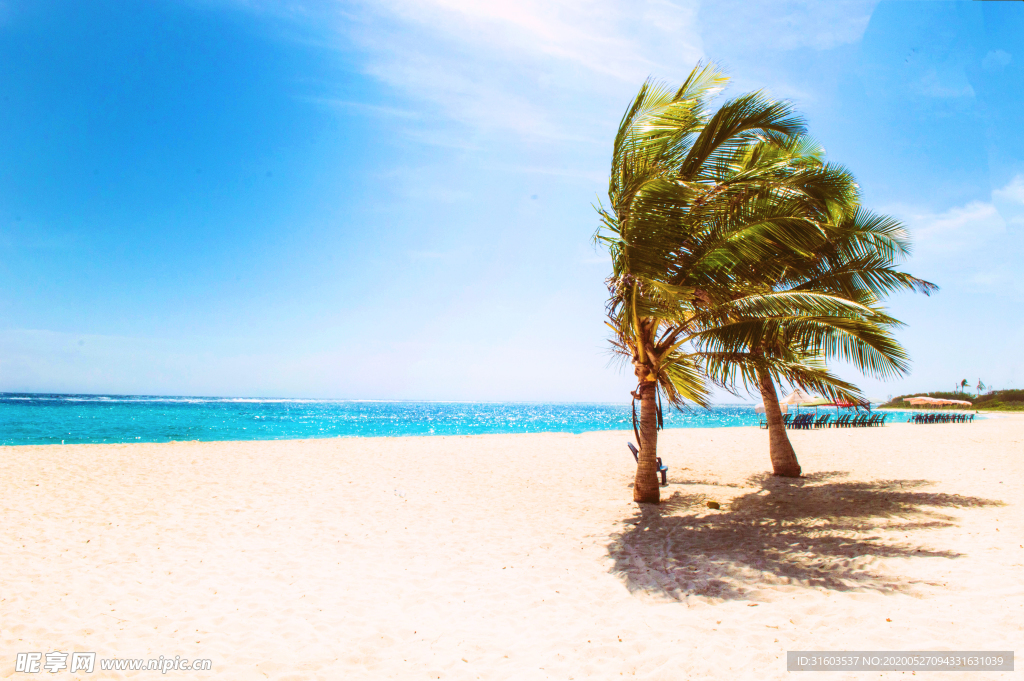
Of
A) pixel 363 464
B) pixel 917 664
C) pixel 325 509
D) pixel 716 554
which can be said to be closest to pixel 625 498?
pixel 716 554

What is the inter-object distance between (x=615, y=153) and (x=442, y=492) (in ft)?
21.3

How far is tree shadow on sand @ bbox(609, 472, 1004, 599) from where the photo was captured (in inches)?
168

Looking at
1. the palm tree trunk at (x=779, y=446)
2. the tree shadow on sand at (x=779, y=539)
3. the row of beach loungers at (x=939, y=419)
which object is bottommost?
the row of beach loungers at (x=939, y=419)

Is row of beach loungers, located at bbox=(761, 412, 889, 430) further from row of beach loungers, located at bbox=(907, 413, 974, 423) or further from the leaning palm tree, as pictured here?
the leaning palm tree

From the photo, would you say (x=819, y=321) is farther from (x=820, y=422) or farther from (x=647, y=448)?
(x=820, y=422)

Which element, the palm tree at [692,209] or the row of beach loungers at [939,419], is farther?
the row of beach loungers at [939,419]

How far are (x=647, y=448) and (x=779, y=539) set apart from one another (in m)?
2.23

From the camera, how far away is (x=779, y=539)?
18.2ft

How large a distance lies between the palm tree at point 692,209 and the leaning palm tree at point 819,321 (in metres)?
0.49

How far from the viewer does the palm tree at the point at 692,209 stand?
19.2ft

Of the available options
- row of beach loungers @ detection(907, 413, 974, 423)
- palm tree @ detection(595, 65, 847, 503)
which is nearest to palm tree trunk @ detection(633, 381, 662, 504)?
palm tree @ detection(595, 65, 847, 503)

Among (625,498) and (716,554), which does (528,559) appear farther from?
(625,498)

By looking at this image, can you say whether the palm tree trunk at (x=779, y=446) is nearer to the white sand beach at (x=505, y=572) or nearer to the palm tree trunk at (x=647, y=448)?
the white sand beach at (x=505, y=572)

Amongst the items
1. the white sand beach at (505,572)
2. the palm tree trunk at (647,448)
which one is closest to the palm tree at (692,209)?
the palm tree trunk at (647,448)
